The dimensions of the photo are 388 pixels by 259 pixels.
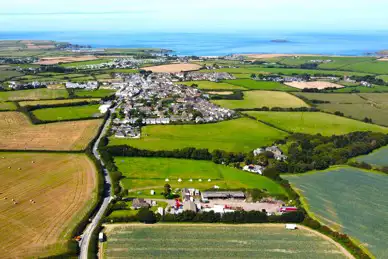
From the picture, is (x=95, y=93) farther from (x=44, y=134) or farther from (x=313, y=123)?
(x=313, y=123)

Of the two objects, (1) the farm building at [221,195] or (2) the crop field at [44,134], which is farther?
(2) the crop field at [44,134]

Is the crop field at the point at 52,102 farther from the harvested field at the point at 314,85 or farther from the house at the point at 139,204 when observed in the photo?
the harvested field at the point at 314,85

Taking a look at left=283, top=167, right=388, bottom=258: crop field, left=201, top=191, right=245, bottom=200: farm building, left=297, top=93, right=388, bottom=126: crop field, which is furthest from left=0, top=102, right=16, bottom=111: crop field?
left=297, top=93, right=388, bottom=126: crop field

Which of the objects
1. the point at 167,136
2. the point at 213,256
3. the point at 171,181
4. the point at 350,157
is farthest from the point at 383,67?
the point at 213,256

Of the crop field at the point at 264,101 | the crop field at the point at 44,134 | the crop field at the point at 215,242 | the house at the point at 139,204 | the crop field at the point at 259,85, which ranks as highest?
the crop field at the point at 259,85

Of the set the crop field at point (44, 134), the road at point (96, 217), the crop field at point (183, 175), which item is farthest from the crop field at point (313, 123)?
the road at point (96, 217)

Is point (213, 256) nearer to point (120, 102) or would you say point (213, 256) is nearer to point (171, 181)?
point (171, 181)

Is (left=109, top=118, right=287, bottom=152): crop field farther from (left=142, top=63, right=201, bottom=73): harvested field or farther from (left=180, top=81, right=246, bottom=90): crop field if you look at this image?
(left=142, top=63, right=201, bottom=73): harvested field
